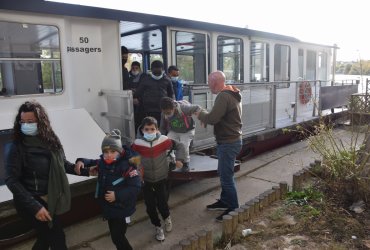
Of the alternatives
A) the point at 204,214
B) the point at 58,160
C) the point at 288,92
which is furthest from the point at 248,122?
the point at 58,160

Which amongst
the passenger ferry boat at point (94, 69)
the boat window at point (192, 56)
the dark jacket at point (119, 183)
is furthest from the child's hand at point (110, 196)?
the boat window at point (192, 56)

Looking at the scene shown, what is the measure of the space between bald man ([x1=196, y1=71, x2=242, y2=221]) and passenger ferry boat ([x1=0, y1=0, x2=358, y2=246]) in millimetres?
679

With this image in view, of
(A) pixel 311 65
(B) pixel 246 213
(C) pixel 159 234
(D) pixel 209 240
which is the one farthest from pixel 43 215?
(A) pixel 311 65

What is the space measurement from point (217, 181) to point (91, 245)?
8.58ft

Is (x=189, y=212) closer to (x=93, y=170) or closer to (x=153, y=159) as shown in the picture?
(x=153, y=159)

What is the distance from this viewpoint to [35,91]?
14.1 ft

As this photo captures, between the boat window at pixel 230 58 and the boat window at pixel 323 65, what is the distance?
14.7 ft

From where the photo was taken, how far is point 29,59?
4113 mm

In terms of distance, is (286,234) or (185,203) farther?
(185,203)

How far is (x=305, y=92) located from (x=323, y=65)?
303cm

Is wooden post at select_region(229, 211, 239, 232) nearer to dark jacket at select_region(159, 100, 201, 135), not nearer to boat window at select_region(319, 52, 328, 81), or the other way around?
dark jacket at select_region(159, 100, 201, 135)

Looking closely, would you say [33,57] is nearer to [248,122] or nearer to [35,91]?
[35,91]

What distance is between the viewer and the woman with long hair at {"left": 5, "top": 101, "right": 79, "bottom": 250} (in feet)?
8.25

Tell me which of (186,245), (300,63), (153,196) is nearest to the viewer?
(186,245)
